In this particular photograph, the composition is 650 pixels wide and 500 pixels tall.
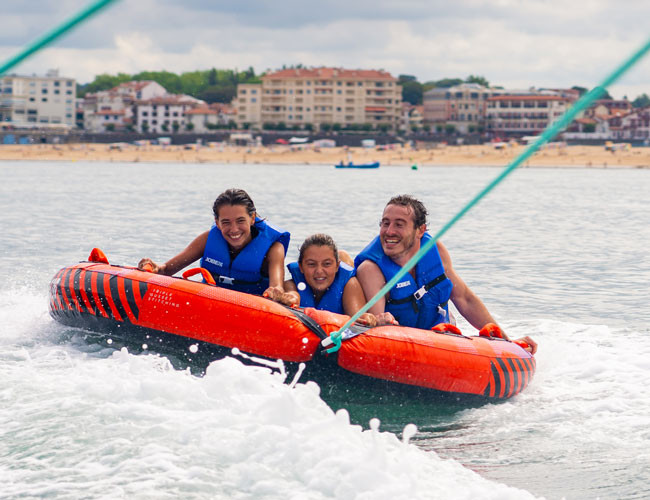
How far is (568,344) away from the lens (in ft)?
26.2

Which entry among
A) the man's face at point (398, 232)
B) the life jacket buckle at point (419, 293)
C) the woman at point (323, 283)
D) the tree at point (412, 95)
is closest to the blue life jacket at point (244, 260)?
the woman at point (323, 283)

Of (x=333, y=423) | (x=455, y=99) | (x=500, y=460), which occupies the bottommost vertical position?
(x=500, y=460)

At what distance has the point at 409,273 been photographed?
596 centimetres

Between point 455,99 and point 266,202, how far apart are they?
4045 inches

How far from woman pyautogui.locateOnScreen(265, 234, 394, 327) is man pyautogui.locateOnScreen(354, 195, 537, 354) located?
0.09 meters

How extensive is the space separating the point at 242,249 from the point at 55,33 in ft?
12.4

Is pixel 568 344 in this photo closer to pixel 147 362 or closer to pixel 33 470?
pixel 147 362

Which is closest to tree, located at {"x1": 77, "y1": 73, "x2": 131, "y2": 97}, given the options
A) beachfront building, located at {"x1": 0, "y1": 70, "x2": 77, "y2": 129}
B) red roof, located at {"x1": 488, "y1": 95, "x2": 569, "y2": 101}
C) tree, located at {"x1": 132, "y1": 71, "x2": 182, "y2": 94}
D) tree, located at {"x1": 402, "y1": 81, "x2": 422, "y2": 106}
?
tree, located at {"x1": 132, "y1": 71, "x2": 182, "y2": 94}

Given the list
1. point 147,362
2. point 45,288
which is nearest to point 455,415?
point 147,362

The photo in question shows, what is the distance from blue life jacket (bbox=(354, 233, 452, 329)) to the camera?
233 inches

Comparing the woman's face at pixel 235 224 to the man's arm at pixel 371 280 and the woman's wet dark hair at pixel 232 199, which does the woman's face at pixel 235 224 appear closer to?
the woman's wet dark hair at pixel 232 199

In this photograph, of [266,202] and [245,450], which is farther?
[266,202]

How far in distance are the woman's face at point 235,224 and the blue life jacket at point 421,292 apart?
805mm

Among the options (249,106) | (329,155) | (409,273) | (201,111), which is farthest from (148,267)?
(249,106)
